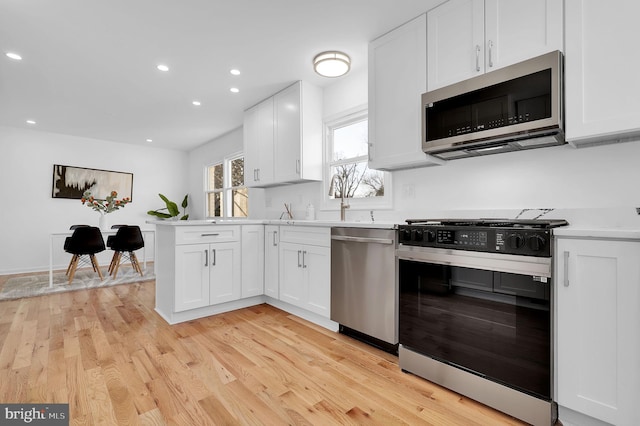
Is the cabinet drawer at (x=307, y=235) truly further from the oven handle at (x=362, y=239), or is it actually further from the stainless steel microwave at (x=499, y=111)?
the stainless steel microwave at (x=499, y=111)

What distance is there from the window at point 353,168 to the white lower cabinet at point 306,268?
2.17 feet

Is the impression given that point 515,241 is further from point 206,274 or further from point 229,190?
point 229,190

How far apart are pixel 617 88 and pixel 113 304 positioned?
15.2 feet

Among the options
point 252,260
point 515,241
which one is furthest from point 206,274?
point 515,241

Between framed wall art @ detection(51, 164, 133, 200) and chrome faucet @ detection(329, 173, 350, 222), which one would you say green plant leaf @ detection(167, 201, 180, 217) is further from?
chrome faucet @ detection(329, 173, 350, 222)

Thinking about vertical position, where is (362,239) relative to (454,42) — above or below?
below

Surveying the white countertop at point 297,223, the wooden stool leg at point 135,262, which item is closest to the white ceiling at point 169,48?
the white countertop at point 297,223

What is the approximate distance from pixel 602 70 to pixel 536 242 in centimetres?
95

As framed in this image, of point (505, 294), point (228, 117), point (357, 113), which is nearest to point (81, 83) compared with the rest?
point (228, 117)

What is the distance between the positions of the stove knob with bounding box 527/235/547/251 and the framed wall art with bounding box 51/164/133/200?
23.4 feet

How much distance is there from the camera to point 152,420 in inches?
59.9

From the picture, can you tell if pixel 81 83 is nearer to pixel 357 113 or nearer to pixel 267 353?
pixel 357 113

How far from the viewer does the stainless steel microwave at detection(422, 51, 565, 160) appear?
169 centimetres

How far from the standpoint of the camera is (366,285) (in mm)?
2346
